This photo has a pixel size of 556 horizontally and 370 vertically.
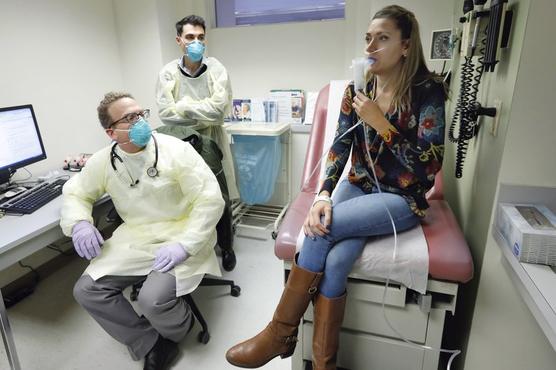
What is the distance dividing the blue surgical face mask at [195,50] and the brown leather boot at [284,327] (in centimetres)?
157

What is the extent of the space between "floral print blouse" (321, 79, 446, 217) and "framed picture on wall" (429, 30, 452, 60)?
36.4 inches

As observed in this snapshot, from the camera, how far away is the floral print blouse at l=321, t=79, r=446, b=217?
117 cm

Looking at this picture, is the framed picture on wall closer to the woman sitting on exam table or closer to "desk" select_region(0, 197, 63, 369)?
the woman sitting on exam table

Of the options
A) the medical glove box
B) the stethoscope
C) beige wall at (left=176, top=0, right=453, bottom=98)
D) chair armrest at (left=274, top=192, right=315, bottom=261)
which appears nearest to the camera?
the medical glove box

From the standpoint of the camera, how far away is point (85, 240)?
4.74 ft

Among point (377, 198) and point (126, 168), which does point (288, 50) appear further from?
point (377, 198)

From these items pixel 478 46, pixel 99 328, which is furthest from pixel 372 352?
pixel 99 328

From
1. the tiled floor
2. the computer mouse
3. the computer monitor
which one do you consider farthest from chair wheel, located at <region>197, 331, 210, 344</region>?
the computer monitor

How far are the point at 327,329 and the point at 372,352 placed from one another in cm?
26

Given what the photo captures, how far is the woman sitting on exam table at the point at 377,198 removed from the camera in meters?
1.17

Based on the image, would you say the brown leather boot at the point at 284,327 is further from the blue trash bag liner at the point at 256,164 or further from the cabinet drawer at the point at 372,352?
the blue trash bag liner at the point at 256,164

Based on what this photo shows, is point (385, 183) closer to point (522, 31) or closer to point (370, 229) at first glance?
point (370, 229)

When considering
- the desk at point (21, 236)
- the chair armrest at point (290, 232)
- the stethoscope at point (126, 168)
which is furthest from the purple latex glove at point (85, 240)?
the chair armrest at point (290, 232)

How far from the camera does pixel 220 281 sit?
6.54 feet
